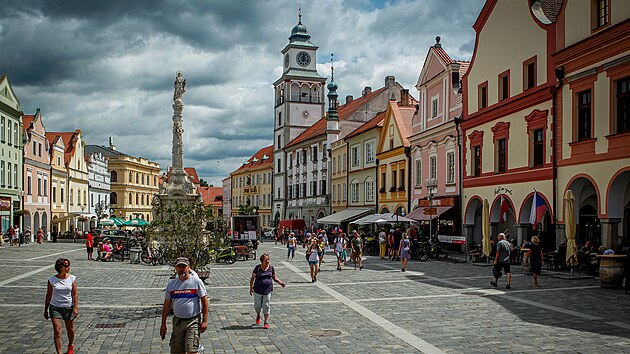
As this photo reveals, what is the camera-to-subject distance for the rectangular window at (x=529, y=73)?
91.4 ft

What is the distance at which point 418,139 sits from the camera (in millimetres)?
42344

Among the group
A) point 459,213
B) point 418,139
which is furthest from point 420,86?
point 459,213

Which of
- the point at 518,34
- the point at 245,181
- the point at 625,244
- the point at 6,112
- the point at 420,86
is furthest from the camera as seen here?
the point at 245,181

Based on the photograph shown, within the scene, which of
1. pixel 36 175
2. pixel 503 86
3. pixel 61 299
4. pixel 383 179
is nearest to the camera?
pixel 61 299

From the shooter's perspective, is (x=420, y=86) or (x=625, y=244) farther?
(x=420, y=86)

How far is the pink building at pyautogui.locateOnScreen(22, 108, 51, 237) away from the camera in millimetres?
54250

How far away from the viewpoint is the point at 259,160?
9888 centimetres

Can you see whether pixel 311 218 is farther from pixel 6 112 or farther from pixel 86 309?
pixel 86 309

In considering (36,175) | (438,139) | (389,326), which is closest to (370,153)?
(438,139)

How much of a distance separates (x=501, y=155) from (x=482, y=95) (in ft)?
12.7

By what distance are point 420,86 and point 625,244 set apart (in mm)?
22047

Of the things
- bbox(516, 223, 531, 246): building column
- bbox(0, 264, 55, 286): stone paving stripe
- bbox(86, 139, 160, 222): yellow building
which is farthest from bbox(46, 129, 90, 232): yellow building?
bbox(516, 223, 531, 246): building column

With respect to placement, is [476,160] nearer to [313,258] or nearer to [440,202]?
[440,202]

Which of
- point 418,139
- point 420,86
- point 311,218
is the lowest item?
point 311,218
